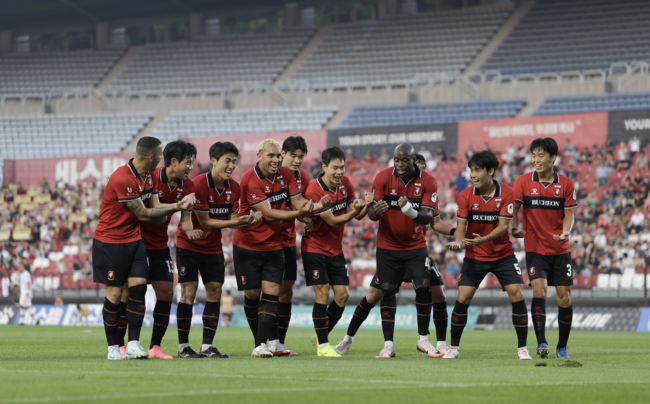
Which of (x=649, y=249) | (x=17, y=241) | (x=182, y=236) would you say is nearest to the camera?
(x=182, y=236)

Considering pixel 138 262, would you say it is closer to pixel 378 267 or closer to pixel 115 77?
pixel 378 267

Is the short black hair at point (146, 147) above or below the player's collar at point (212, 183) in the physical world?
above

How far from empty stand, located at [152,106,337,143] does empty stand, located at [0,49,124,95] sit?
9405 mm

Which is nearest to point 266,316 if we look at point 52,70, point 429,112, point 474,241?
point 474,241

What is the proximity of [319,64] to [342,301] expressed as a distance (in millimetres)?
33919

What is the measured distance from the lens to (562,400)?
5.93 meters

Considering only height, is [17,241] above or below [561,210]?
below

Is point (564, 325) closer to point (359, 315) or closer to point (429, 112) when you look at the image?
point (359, 315)

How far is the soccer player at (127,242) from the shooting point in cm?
918

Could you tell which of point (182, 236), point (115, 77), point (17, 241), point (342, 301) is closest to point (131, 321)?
point (182, 236)

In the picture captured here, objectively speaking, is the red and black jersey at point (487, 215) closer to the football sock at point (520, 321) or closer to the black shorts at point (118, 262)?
the football sock at point (520, 321)

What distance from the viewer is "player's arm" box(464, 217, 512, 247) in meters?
9.82

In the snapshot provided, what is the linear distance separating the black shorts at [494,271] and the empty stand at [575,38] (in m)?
28.0

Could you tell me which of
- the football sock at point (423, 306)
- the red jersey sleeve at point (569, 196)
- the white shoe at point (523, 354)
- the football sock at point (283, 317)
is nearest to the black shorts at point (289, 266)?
the football sock at point (283, 317)
